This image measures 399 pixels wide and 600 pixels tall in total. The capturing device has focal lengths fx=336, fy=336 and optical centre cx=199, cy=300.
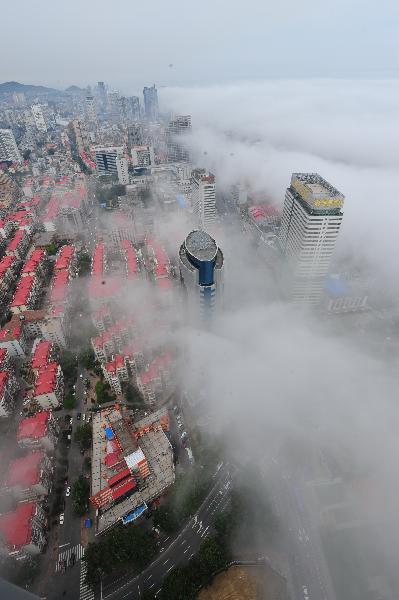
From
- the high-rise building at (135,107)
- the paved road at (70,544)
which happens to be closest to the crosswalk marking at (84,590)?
the paved road at (70,544)

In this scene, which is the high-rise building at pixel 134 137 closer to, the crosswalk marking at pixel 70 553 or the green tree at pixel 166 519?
the green tree at pixel 166 519

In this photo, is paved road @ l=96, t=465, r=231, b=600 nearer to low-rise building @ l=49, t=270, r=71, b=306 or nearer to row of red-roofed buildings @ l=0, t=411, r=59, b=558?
row of red-roofed buildings @ l=0, t=411, r=59, b=558

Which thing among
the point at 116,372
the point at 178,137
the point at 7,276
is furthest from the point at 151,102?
the point at 116,372

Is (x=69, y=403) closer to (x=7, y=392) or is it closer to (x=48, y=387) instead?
(x=48, y=387)

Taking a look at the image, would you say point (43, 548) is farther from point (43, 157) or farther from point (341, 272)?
point (43, 157)

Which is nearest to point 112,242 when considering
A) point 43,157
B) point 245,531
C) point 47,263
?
point 47,263

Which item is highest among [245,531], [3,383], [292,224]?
[292,224]

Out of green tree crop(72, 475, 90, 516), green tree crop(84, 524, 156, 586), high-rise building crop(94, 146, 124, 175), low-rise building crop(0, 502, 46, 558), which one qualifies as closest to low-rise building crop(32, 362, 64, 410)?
green tree crop(72, 475, 90, 516)
